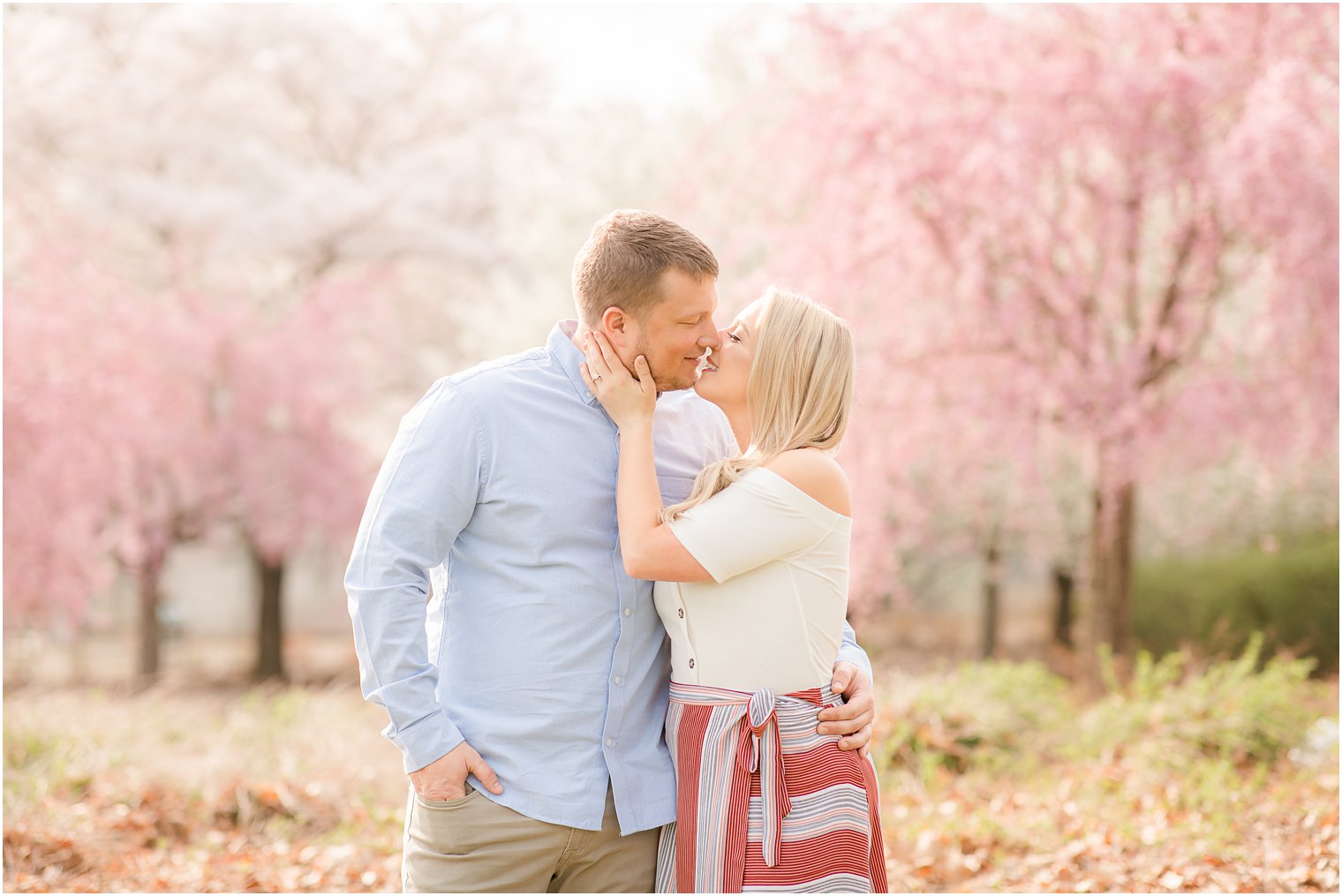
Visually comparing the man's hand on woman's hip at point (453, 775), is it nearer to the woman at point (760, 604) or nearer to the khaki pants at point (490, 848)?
the khaki pants at point (490, 848)

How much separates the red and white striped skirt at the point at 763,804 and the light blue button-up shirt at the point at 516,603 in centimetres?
12

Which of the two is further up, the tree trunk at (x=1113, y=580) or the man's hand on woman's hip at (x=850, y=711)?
the man's hand on woman's hip at (x=850, y=711)

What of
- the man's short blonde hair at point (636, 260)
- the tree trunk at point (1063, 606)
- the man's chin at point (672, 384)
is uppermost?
the man's short blonde hair at point (636, 260)

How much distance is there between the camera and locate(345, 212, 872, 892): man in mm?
2527

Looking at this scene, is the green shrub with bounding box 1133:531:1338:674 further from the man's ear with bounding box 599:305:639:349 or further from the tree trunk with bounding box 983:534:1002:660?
the man's ear with bounding box 599:305:639:349

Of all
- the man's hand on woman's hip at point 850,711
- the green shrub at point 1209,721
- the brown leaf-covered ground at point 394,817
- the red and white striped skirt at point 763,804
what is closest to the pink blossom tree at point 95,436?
the brown leaf-covered ground at point 394,817

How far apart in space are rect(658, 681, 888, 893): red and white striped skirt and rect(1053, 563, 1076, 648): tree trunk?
1459 centimetres

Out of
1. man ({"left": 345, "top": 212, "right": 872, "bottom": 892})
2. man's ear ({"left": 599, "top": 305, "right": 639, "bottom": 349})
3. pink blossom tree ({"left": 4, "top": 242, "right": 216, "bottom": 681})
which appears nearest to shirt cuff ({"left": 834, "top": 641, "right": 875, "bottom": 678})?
→ man ({"left": 345, "top": 212, "right": 872, "bottom": 892})

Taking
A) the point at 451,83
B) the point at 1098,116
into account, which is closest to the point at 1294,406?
the point at 1098,116

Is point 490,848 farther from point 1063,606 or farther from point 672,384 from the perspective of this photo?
point 1063,606

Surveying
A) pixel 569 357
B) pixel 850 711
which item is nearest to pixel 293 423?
pixel 569 357

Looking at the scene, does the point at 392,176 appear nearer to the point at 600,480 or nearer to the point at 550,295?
the point at 550,295

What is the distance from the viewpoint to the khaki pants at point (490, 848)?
2.55 meters

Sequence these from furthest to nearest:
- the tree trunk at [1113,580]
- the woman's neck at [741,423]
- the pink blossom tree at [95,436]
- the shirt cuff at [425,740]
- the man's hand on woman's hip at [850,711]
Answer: the pink blossom tree at [95,436], the tree trunk at [1113,580], the woman's neck at [741,423], the man's hand on woman's hip at [850,711], the shirt cuff at [425,740]
